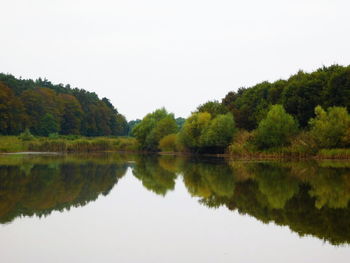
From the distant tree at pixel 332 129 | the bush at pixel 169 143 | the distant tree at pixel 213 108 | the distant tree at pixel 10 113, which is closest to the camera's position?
the distant tree at pixel 332 129

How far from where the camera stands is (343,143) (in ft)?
160

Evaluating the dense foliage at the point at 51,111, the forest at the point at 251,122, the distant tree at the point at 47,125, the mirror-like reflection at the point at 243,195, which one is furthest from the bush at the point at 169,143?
the mirror-like reflection at the point at 243,195

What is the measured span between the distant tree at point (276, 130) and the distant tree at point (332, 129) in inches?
150

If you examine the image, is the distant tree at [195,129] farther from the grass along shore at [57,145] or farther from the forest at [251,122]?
the grass along shore at [57,145]

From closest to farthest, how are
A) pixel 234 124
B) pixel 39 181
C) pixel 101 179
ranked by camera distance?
pixel 39 181, pixel 101 179, pixel 234 124

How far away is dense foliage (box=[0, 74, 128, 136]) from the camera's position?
97438mm

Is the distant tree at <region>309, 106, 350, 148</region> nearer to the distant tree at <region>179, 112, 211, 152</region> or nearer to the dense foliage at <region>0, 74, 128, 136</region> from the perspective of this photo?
the distant tree at <region>179, 112, 211, 152</region>

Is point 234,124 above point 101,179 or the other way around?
above

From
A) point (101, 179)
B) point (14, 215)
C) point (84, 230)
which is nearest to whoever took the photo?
point (84, 230)

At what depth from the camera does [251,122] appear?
66.7 meters

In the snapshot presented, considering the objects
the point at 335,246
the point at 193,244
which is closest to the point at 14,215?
the point at 193,244

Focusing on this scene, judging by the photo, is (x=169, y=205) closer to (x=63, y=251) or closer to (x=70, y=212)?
(x=70, y=212)

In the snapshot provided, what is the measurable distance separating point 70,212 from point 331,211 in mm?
8343

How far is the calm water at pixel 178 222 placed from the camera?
10719 mm
